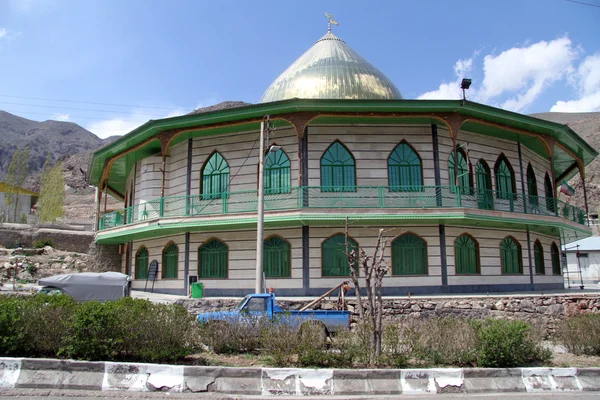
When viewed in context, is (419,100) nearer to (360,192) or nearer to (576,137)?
(360,192)

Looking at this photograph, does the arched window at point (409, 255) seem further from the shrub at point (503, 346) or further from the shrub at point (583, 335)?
the shrub at point (503, 346)

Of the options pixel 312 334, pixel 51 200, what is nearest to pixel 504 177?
pixel 312 334

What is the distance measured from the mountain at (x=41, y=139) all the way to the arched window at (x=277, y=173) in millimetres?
135705

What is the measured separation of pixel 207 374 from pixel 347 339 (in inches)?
99.2

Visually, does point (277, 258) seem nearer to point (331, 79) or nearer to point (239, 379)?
point (331, 79)

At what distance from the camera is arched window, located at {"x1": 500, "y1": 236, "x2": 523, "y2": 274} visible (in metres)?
20.9

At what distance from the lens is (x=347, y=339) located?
8.56 meters

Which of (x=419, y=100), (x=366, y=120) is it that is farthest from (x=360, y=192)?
(x=419, y=100)

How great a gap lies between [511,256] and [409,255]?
5192mm

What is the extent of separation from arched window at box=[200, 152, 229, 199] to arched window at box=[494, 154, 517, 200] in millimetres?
11770

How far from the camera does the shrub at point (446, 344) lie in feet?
27.5

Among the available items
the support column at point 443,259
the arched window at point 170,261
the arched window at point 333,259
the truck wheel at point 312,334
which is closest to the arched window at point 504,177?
the support column at point 443,259

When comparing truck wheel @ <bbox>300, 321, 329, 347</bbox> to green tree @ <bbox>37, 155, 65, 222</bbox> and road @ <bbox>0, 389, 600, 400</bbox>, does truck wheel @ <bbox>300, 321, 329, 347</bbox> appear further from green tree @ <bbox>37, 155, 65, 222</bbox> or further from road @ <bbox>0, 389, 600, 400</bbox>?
green tree @ <bbox>37, 155, 65, 222</bbox>

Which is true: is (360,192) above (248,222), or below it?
above
